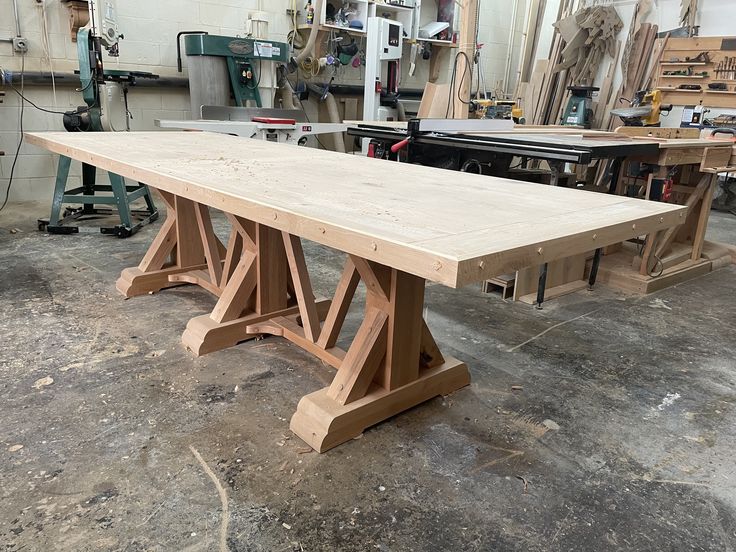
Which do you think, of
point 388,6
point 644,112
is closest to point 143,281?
point 644,112

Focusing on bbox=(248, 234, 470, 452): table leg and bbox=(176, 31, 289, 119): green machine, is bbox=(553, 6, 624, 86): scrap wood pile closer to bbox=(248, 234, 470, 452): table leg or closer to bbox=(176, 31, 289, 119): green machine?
bbox=(176, 31, 289, 119): green machine

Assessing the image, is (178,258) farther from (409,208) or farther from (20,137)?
(20,137)

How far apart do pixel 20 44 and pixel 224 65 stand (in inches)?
55.7

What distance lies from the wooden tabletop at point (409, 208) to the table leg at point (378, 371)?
25 centimetres

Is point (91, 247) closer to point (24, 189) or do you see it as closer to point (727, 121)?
point (24, 189)

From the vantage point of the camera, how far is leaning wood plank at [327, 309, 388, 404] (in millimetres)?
1582

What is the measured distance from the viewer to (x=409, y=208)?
126 centimetres

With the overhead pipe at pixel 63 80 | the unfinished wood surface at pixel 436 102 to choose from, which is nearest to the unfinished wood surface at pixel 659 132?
the unfinished wood surface at pixel 436 102

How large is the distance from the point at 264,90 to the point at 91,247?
2108mm

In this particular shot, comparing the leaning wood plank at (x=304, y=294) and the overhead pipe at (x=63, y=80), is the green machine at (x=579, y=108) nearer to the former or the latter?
the overhead pipe at (x=63, y=80)

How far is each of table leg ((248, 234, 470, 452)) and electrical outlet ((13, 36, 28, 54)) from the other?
365cm

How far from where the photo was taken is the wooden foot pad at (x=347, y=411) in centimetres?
152

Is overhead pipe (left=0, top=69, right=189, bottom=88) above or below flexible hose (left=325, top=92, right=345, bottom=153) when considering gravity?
above

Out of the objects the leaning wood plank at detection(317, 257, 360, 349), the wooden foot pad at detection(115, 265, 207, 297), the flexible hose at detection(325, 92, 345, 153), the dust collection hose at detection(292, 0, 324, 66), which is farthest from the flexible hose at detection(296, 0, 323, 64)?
the leaning wood plank at detection(317, 257, 360, 349)
